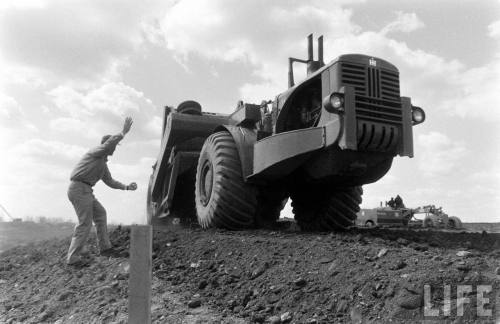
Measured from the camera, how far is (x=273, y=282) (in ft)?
13.0

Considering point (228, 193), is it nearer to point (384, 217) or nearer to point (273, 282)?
point (273, 282)

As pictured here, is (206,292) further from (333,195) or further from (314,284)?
(333,195)

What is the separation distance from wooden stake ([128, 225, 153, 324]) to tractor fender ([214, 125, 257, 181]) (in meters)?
3.39

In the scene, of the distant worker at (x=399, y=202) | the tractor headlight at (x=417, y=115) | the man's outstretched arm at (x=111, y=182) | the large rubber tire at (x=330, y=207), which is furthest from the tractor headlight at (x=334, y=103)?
the distant worker at (x=399, y=202)

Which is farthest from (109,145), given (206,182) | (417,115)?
(417,115)

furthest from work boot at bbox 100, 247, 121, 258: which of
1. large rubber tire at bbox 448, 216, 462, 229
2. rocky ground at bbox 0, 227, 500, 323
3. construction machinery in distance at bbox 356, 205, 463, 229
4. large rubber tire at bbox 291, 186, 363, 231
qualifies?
large rubber tire at bbox 448, 216, 462, 229

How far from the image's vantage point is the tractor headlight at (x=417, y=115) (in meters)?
5.63

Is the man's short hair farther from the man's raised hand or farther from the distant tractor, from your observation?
the distant tractor

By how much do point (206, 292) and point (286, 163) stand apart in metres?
2.20

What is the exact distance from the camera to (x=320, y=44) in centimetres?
655

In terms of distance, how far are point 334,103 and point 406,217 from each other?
1559cm

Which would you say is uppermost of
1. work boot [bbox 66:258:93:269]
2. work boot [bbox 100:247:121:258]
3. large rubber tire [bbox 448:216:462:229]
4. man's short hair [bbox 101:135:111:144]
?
man's short hair [bbox 101:135:111:144]

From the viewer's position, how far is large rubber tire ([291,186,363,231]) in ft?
23.4

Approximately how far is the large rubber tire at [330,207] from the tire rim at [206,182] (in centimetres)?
142
